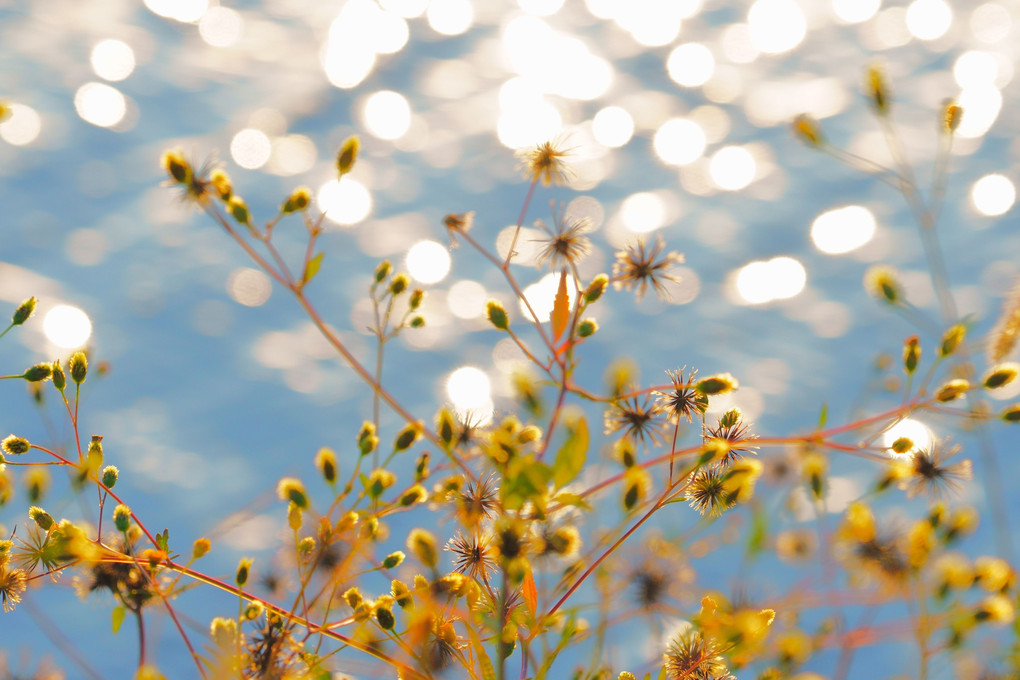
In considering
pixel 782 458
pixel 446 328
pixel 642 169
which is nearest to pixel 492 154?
pixel 642 169

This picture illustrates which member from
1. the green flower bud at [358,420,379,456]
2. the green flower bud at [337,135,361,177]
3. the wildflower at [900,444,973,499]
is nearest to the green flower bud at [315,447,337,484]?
the green flower bud at [358,420,379,456]

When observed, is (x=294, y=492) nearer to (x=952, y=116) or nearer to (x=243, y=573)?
(x=243, y=573)

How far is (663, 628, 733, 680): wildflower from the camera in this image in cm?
60

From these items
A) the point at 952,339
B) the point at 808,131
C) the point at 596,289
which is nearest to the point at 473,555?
the point at 596,289

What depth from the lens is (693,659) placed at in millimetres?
634

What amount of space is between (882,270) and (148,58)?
3.17 m

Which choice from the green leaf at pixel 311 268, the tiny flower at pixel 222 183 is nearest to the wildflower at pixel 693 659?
the green leaf at pixel 311 268

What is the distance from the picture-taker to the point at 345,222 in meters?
2.79

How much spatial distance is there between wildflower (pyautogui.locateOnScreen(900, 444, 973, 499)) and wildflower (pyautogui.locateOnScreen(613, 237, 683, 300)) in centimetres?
31

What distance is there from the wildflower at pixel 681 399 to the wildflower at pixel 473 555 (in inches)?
8.1

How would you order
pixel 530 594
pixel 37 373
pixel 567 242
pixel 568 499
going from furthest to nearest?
pixel 567 242, pixel 37 373, pixel 530 594, pixel 568 499

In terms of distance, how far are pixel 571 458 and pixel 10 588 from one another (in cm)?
53

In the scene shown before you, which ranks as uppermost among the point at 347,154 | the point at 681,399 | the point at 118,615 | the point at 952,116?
the point at 952,116

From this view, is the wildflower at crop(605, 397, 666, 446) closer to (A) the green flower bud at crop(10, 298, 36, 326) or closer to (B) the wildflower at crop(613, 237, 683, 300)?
(B) the wildflower at crop(613, 237, 683, 300)
